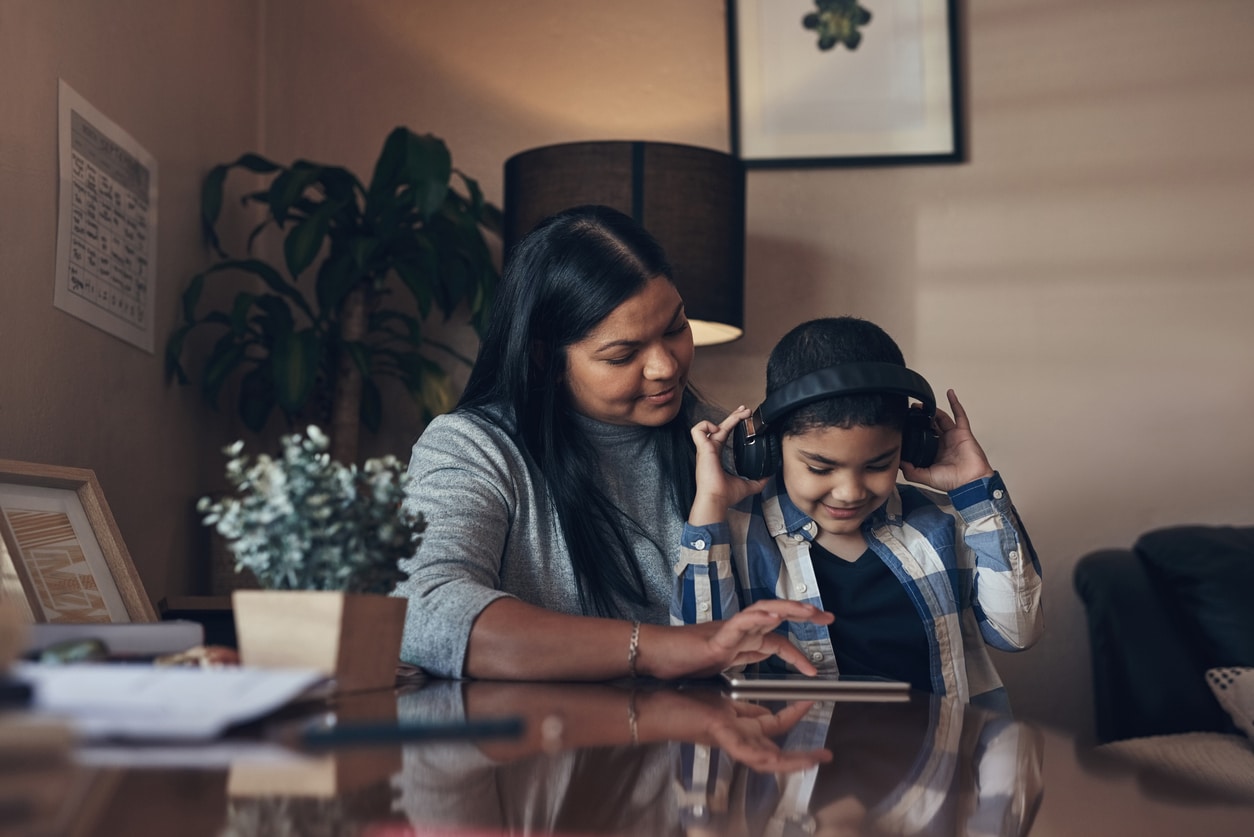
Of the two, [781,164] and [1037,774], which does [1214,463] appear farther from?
[1037,774]

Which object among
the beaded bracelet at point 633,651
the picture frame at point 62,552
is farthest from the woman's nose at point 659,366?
the picture frame at point 62,552

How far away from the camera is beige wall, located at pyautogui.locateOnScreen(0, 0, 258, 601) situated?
5.17ft

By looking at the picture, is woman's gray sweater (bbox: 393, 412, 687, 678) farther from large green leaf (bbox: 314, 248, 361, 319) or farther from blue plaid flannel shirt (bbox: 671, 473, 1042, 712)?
large green leaf (bbox: 314, 248, 361, 319)

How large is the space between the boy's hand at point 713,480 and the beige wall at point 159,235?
0.91 meters

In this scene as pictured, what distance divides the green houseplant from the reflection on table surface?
145 centimetres

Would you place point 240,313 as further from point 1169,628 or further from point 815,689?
point 1169,628

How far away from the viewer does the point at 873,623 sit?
4.98 feet

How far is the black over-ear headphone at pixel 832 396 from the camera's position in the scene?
1.34 metres

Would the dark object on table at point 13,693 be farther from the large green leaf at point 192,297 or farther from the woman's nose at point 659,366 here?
the large green leaf at point 192,297

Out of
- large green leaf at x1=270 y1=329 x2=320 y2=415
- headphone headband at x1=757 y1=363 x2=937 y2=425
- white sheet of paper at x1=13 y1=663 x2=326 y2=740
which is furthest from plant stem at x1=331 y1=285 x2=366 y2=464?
white sheet of paper at x1=13 y1=663 x2=326 y2=740

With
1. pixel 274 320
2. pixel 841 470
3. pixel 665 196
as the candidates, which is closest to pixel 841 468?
pixel 841 470

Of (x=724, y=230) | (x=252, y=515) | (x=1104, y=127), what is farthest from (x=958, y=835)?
(x=1104, y=127)

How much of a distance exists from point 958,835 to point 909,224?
2206 millimetres

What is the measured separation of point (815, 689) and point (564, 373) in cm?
59
